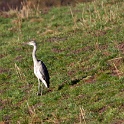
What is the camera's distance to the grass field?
12.1 metres

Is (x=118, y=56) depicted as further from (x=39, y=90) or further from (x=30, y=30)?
(x=30, y=30)

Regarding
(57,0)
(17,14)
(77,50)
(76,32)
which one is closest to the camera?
(77,50)

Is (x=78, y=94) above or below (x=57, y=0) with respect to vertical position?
above

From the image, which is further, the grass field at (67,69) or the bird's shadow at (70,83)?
the bird's shadow at (70,83)

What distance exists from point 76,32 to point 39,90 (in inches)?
303

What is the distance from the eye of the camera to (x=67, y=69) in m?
16.7

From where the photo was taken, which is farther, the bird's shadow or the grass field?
the bird's shadow

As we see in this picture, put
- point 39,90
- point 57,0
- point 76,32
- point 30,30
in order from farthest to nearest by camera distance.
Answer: point 57,0 < point 30,30 < point 76,32 < point 39,90

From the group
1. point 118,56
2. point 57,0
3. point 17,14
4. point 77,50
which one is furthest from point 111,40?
point 57,0

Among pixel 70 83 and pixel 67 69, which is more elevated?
pixel 70 83

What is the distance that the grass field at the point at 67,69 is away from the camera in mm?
12109

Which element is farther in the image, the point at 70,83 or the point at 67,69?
the point at 67,69

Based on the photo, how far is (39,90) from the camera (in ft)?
48.5

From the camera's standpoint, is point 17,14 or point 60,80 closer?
point 60,80
